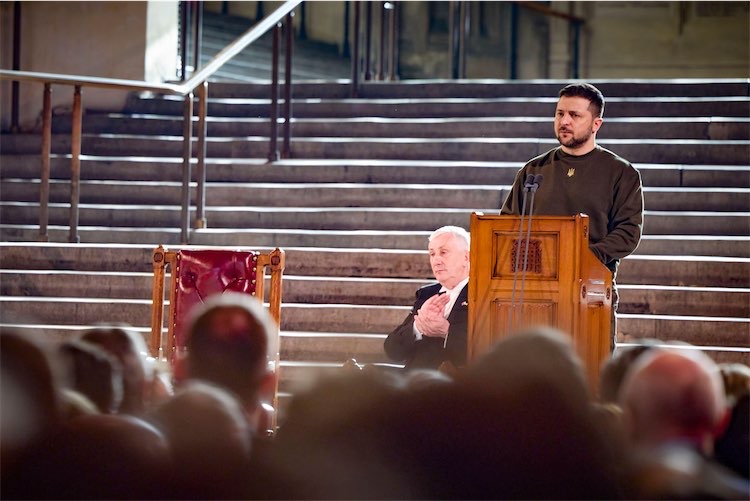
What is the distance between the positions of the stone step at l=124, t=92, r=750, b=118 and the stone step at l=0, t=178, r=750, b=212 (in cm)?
85

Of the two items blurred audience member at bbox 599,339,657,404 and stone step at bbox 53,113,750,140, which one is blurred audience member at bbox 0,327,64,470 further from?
stone step at bbox 53,113,750,140

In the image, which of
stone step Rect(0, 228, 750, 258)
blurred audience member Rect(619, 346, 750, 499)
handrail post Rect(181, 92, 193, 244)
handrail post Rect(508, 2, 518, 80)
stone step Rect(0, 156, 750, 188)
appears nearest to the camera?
blurred audience member Rect(619, 346, 750, 499)

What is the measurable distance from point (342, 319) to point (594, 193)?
1844 mm

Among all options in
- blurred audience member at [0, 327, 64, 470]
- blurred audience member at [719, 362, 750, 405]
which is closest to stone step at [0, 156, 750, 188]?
blurred audience member at [719, 362, 750, 405]

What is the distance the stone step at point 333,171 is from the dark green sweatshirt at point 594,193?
2488 mm

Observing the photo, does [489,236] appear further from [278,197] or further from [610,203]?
[278,197]

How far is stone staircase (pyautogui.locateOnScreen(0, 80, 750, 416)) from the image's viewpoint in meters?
5.75

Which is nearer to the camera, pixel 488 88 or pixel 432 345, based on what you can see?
pixel 432 345

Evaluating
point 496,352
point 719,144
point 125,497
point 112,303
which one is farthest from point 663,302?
point 125,497

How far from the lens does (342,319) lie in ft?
18.9

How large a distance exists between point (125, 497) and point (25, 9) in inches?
287

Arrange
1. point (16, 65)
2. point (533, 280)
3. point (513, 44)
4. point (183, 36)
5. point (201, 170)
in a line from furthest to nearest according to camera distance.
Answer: point (513, 44) < point (183, 36) < point (16, 65) < point (201, 170) < point (533, 280)

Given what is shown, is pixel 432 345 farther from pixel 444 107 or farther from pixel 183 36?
pixel 183 36

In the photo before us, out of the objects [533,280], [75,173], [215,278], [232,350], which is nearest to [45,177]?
[75,173]
